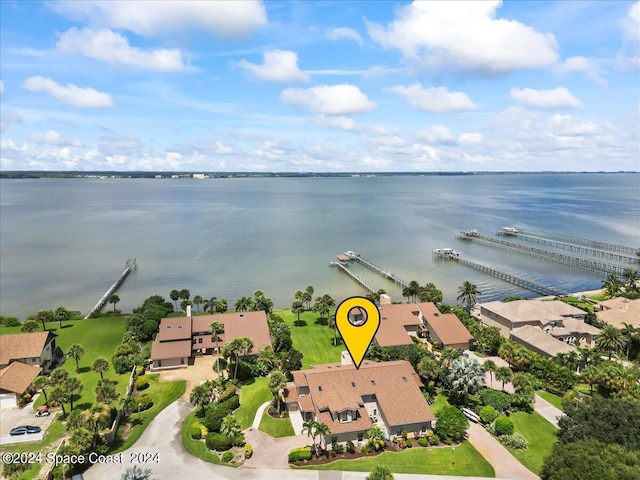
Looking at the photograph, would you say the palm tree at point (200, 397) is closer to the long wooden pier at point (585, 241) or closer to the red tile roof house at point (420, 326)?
the red tile roof house at point (420, 326)

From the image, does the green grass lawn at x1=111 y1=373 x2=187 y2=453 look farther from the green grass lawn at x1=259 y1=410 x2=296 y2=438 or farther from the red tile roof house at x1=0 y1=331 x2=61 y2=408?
the red tile roof house at x1=0 y1=331 x2=61 y2=408

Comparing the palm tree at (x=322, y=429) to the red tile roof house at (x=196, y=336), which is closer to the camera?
the palm tree at (x=322, y=429)

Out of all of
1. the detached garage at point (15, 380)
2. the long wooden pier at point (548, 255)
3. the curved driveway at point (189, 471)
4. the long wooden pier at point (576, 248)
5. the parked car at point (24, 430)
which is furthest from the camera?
the long wooden pier at point (576, 248)

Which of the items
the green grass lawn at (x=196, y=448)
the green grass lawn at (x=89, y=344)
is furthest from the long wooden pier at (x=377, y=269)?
the green grass lawn at (x=196, y=448)

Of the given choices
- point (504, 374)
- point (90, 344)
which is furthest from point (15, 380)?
point (504, 374)

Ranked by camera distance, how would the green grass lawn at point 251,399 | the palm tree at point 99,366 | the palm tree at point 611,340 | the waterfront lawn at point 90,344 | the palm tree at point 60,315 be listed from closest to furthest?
the green grass lawn at point 251,399 → the waterfront lawn at point 90,344 → the palm tree at point 99,366 → the palm tree at point 611,340 → the palm tree at point 60,315

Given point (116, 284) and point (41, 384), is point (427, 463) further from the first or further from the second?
point (116, 284)

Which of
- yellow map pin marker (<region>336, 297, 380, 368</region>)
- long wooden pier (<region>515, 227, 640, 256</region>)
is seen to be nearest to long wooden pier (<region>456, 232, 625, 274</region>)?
long wooden pier (<region>515, 227, 640, 256</region>)
